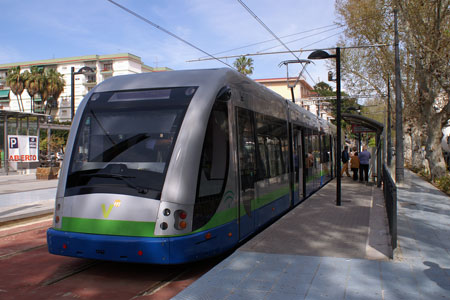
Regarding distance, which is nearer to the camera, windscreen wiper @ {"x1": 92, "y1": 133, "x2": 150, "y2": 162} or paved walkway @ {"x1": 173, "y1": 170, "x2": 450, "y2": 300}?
paved walkway @ {"x1": 173, "y1": 170, "x2": 450, "y2": 300}

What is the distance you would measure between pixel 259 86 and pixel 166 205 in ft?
13.2

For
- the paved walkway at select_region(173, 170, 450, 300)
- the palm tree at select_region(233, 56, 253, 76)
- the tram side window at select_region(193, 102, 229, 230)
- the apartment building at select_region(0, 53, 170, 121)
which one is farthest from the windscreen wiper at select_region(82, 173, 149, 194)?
the apartment building at select_region(0, 53, 170, 121)

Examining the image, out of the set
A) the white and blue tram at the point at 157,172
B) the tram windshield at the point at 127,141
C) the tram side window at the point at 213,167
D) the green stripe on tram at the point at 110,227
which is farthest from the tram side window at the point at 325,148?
the green stripe on tram at the point at 110,227

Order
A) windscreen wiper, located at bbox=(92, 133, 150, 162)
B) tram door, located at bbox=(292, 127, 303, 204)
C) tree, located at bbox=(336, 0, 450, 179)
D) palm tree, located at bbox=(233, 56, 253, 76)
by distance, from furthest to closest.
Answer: palm tree, located at bbox=(233, 56, 253, 76) → tree, located at bbox=(336, 0, 450, 179) → tram door, located at bbox=(292, 127, 303, 204) → windscreen wiper, located at bbox=(92, 133, 150, 162)

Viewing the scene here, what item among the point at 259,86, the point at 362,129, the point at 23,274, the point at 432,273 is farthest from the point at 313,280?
the point at 362,129

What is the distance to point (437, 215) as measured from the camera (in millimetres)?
9695

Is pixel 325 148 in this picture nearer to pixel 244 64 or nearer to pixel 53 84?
pixel 244 64

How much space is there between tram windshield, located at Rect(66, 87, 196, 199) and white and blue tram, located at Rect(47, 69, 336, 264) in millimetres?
15

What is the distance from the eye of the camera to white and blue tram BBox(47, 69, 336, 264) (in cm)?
525

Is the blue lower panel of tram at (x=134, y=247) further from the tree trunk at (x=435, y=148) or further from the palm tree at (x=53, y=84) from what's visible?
the palm tree at (x=53, y=84)

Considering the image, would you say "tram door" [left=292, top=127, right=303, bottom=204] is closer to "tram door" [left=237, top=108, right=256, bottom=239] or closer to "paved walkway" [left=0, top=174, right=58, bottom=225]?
"tram door" [left=237, top=108, right=256, bottom=239]

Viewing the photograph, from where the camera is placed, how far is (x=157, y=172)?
5.47m

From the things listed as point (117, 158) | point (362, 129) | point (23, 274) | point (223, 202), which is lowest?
point (23, 274)

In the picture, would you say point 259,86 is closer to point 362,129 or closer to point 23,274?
point 23,274
